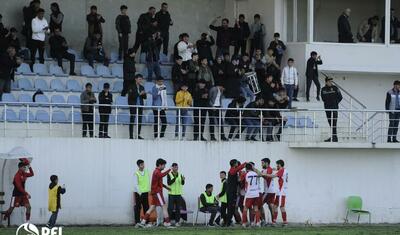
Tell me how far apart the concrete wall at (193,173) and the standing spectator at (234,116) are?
64 centimetres

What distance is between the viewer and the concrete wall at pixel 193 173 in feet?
120

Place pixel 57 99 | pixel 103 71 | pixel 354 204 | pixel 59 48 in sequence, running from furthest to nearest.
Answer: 1. pixel 103 71
2. pixel 59 48
3. pixel 354 204
4. pixel 57 99

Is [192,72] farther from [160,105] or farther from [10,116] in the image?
[10,116]

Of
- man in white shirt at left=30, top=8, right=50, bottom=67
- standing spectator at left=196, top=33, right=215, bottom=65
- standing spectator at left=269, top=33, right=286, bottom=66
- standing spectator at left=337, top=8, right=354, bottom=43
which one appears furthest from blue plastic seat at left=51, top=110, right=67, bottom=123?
standing spectator at left=337, top=8, right=354, bottom=43

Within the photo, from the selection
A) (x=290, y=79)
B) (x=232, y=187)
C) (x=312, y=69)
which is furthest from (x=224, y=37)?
(x=232, y=187)

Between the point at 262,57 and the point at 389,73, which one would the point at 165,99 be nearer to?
the point at 262,57

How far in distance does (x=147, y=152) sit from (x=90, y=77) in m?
3.69

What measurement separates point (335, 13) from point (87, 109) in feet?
35.2

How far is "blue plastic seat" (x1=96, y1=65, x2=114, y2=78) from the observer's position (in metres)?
40.7

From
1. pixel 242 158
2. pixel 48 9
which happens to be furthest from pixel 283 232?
pixel 48 9

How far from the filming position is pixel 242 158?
38875 mm

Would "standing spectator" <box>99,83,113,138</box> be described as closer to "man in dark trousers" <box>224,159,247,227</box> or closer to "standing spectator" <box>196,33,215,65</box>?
"man in dark trousers" <box>224,159,247,227</box>

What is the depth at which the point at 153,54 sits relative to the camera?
41375mm

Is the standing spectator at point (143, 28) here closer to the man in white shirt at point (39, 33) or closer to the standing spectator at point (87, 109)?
A: the man in white shirt at point (39, 33)
